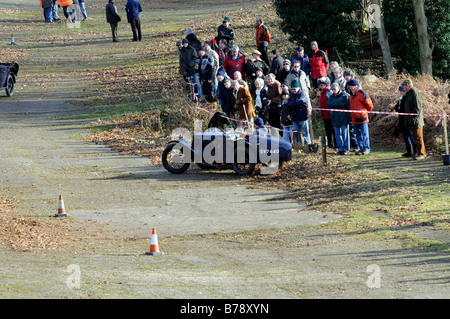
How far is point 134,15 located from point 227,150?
64.7 feet

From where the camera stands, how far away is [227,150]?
17.8 meters

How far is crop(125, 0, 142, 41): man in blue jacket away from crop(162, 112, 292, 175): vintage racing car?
58.3 ft

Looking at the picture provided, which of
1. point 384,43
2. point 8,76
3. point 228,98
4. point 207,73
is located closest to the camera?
point 228,98

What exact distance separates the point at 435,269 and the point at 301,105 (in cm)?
873

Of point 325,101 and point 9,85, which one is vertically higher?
point 9,85

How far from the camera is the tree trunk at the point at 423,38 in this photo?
26123 millimetres

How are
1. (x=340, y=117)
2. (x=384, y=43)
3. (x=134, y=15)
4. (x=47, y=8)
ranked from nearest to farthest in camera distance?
(x=340, y=117) → (x=384, y=43) → (x=134, y=15) → (x=47, y=8)

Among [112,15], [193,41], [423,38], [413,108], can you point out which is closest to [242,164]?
[413,108]

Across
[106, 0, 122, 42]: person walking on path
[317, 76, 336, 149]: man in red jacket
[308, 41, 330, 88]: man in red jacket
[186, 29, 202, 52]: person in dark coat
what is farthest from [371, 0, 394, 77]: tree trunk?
[106, 0, 122, 42]: person walking on path

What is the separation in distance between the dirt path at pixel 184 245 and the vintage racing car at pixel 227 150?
36 centimetres

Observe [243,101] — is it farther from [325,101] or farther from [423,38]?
[423,38]

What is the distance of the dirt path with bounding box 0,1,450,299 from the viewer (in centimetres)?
968

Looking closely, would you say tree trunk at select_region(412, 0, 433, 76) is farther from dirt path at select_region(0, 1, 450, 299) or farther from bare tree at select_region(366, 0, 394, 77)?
dirt path at select_region(0, 1, 450, 299)

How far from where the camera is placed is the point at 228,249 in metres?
12.1
